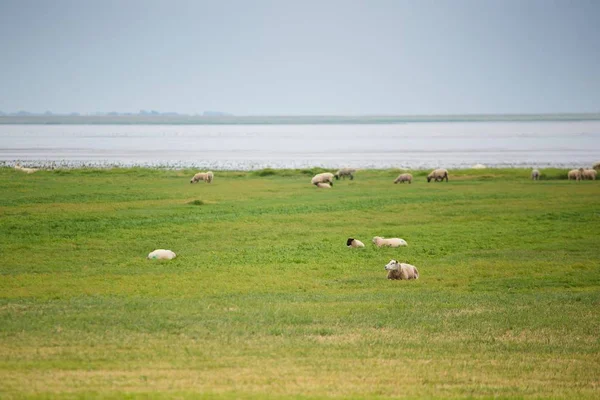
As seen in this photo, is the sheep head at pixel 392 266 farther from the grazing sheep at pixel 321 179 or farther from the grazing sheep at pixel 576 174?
the grazing sheep at pixel 576 174

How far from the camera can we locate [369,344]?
14992 mm

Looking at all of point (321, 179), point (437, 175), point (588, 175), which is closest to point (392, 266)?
point (321, 179)

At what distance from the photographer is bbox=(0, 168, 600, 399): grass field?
488 inches

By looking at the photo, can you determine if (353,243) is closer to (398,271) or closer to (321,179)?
(398,271)

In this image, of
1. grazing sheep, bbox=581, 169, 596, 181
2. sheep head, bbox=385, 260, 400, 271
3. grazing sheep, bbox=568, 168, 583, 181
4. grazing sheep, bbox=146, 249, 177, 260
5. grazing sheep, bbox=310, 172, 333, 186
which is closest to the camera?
sheep head, bbox=385, 260, 400, 271

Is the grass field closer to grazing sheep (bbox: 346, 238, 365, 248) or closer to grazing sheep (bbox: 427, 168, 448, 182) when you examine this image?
grazing sheep (bbox: 346, 238, 365, 248)

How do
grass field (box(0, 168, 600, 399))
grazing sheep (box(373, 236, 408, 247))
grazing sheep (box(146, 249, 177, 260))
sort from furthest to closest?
1. grazing sheep (box(373, 236, 408, 247))
2. grazing sheep (box(146, 249, 177, 260))
3. grass field (box(0, 168, 600, 399))

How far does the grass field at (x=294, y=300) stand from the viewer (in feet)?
40.7

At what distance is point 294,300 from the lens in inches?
752

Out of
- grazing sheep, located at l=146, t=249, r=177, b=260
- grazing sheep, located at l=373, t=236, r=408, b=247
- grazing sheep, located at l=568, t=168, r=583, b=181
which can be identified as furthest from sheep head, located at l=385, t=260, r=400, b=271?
grazing sheep, located at l=568, t=168, r=583, b=181

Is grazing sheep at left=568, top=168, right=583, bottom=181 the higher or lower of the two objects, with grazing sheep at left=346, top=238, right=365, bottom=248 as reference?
higher

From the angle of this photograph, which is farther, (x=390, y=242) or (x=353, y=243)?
(x=390, y=242)

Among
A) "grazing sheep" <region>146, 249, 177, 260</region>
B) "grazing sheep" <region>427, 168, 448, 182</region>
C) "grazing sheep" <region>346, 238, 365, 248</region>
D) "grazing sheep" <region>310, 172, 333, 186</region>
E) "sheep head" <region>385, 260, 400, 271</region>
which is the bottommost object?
"grazing sheep" <region>146, 249, 177, 260</region>

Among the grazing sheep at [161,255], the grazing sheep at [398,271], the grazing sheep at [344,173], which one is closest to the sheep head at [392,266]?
the grazing sheep at [398,271]
